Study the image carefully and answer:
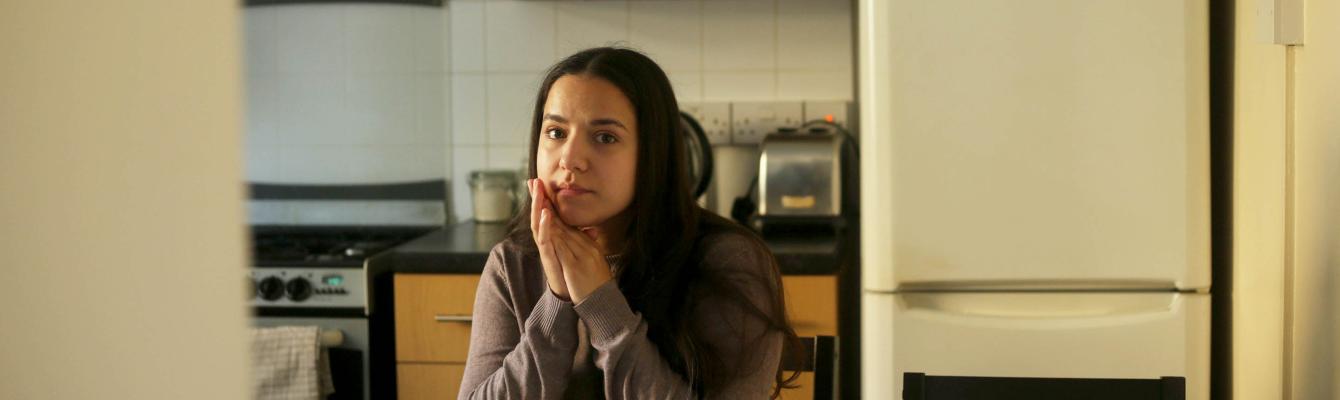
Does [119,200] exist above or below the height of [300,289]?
above

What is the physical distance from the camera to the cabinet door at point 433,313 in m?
2.41

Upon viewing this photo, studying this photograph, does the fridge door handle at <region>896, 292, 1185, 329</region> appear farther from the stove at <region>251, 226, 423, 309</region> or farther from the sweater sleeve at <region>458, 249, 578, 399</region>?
the stove at <region>251, 226, 423, 309</region>

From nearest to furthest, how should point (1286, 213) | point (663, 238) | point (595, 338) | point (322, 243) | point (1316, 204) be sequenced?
point (595, 338) → point (663, 238) → point (1316, 204) → point (1286, 213) → point (322, 243)

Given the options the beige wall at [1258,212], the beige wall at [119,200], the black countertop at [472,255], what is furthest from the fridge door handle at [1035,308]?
the beige wall at [119,200]

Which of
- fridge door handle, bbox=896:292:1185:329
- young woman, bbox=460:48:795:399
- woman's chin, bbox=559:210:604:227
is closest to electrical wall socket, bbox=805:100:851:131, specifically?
fridge door handle, bbox=896:292:1185:329

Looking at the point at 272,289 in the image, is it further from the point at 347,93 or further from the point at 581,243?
the point at 581,243

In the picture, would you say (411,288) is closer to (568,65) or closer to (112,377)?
(568,65)

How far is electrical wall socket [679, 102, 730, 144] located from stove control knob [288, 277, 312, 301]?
0.93 meters

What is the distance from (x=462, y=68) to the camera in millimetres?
2980

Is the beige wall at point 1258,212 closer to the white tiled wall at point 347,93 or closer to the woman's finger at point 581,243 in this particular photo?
the woman's finger at point 581,243

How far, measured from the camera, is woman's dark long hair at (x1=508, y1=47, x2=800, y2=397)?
136 centimetres

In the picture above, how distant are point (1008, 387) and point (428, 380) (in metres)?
1.07

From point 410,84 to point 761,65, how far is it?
2.65ft

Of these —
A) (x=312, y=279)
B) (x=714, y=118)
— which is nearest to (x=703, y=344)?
(x=312, y=279)
